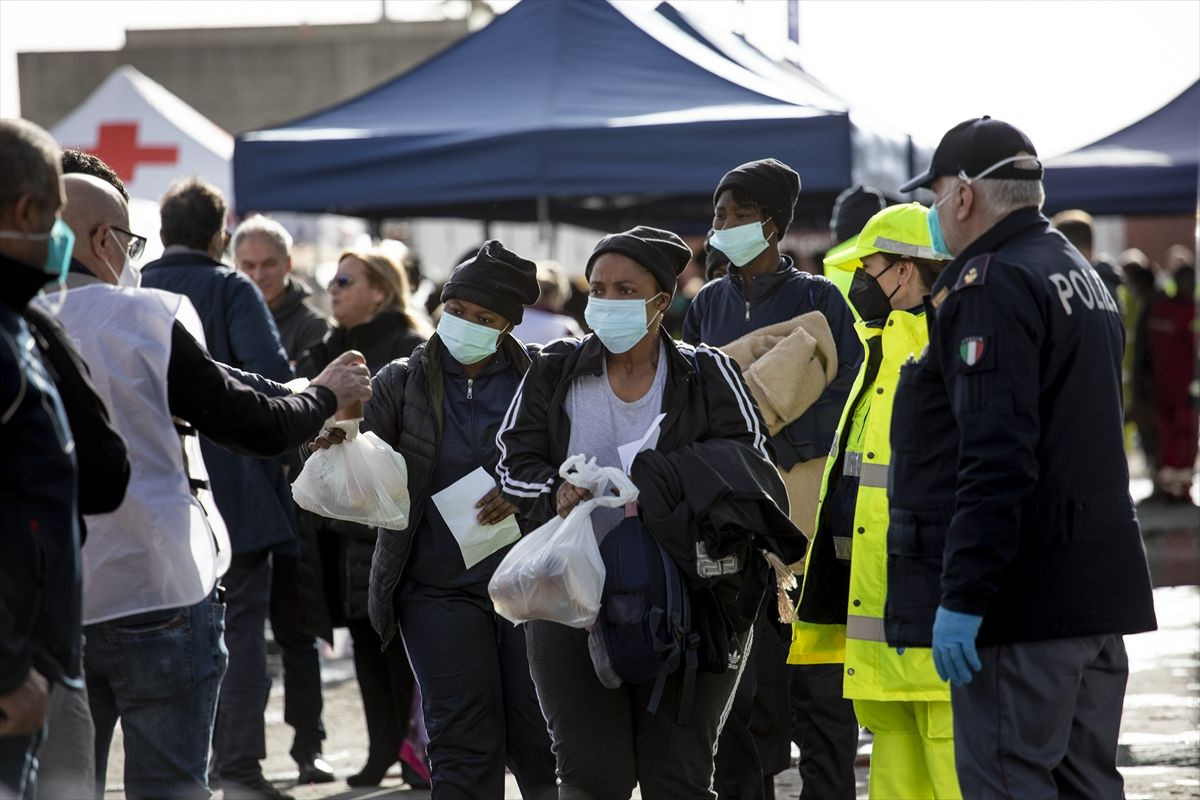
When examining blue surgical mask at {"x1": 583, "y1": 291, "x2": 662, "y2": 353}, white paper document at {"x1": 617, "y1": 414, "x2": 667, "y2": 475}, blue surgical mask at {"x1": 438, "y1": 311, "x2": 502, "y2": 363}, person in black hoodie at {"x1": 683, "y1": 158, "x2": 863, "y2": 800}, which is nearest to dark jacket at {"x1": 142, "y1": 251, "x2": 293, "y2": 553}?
blue surgical mask at {"x1": 438, "y1": 311, "x2": 502, "y2": 363}

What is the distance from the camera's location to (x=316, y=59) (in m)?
48.1

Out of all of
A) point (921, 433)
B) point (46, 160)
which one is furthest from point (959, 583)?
point (46, 160)

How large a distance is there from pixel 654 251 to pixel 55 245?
6.01 ft

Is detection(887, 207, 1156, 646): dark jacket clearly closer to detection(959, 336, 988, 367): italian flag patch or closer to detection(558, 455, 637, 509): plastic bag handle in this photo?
detection(959, 336, 988, 367): italian flag patch

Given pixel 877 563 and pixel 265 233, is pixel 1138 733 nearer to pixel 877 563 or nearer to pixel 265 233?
pixel 877 563

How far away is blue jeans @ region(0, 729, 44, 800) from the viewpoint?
3.01 metres

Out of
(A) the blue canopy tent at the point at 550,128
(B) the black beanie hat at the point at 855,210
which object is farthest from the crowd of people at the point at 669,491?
(A) the blue canopy tent at the point at 550,128

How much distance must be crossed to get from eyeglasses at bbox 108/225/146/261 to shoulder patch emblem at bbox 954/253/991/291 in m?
1.97

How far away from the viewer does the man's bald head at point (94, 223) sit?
4.09 metres

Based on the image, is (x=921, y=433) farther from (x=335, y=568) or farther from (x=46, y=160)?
(x=335, y=568)

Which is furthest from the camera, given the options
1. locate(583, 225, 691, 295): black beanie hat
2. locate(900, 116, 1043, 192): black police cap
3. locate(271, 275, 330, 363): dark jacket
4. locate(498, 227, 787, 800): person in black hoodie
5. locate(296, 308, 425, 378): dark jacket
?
locate(271, 275, 330, 363): dark jacket

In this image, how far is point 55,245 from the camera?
3.19 metres

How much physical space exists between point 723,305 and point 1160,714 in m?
3.41

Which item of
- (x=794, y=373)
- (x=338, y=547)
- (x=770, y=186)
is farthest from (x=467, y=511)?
(x=338, y=547)
